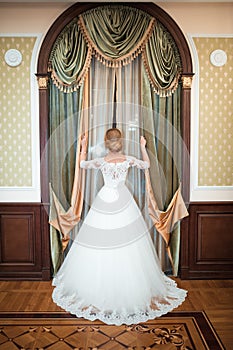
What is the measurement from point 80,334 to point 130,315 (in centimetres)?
43

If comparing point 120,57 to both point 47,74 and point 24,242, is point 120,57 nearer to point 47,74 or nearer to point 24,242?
point 47,74

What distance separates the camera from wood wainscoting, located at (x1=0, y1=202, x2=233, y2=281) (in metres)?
3.96

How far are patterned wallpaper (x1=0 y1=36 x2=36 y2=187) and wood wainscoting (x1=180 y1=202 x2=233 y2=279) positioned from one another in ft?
5.14

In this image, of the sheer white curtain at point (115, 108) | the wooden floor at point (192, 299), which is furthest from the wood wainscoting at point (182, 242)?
the sheer white curtain at point (115, 108)

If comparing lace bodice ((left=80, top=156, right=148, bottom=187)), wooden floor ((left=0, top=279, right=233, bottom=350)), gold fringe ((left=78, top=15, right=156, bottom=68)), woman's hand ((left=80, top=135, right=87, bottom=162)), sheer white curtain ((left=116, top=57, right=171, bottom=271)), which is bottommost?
wooden floor ((left=0, top=279, right=233, bottom=350))

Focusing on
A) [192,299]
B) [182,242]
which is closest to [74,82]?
[182,242]

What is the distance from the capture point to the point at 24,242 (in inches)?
157

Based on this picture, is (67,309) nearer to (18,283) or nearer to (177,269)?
(18,283)

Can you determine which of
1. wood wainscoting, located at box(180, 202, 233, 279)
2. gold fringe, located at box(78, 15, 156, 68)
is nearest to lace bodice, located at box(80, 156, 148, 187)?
wood wainscoting, located at box(180, 202, 233, 279)

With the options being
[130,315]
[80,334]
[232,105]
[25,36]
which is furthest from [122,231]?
[25,36]

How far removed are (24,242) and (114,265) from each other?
1.06m

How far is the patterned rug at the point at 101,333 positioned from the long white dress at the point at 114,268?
116mm

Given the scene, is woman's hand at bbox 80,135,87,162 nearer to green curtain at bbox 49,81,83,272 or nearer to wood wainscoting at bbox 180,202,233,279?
green curtain at bbox 49,81,83,272

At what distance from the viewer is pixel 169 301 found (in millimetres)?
3484
